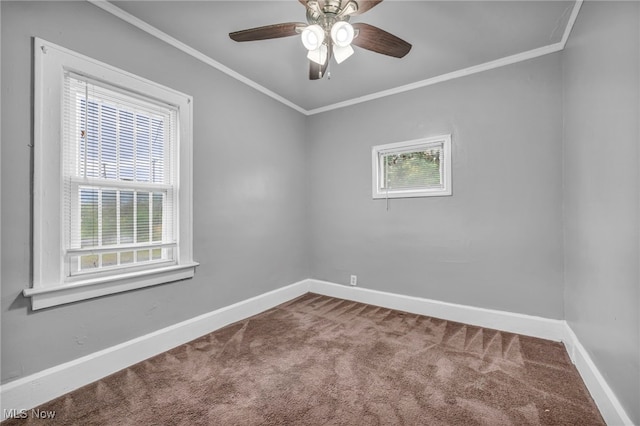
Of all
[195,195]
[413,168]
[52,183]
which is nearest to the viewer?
[52,183]

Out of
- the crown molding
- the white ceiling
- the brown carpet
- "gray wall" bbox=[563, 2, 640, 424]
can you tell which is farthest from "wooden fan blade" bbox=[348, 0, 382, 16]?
the brown carpet

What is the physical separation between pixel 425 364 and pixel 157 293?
2.19m

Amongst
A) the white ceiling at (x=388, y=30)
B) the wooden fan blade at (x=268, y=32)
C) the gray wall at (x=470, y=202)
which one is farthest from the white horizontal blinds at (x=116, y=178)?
the gray wall at (x=470, y=202)

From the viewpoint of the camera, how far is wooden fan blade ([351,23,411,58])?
164 cm

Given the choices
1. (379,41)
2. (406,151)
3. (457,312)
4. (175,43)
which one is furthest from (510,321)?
(175,43)

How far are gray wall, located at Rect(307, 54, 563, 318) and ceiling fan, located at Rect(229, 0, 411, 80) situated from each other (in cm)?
137

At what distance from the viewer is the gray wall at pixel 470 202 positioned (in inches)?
95.4

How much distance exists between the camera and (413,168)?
10.3 ft

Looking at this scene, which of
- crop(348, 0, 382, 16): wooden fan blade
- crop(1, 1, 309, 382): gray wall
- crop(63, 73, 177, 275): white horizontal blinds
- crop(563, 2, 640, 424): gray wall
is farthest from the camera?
crop(63, 73, 177, 275): white horizontal blinds

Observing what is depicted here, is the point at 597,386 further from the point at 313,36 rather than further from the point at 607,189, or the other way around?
the point at 313,36

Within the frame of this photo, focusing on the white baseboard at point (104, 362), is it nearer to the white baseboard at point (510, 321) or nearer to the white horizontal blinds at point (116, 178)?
the white horizontal blinds at point (116, 178)

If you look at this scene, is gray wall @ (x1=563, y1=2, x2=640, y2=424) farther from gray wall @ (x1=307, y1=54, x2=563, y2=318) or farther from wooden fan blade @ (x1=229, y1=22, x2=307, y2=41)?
wooden fan blade @ (x1=229, y1=22, x2=307, y2=41)

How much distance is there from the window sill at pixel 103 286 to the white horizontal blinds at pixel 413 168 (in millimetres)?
2350

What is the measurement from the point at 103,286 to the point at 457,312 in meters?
3.14
